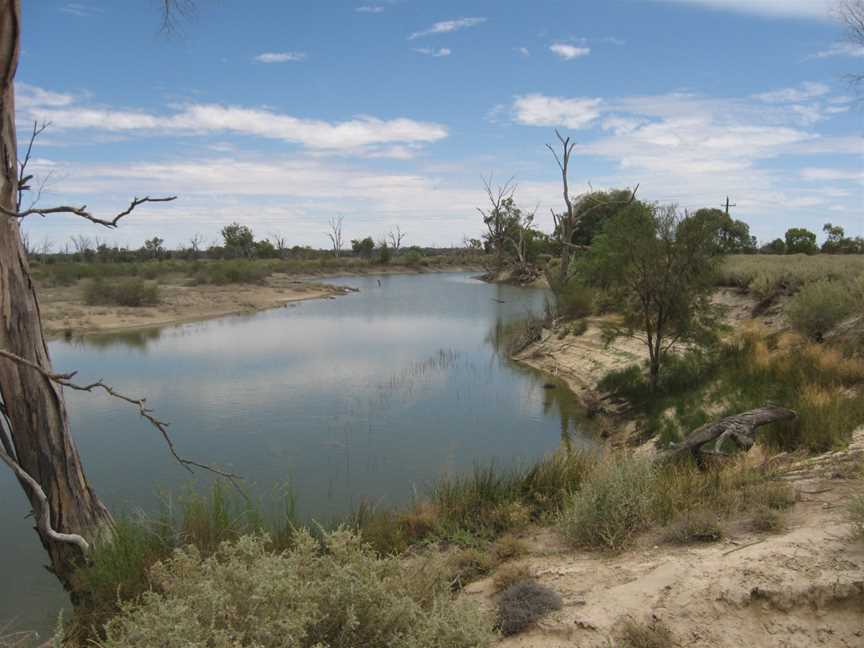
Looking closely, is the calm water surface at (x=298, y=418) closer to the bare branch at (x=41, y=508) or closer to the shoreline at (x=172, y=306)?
the bare branch at (x=41, y=508)

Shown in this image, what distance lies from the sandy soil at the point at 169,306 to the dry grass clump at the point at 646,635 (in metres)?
28.8

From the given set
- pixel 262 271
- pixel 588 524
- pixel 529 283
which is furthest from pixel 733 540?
pixel 262 271

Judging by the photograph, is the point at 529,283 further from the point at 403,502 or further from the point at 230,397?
the point at 403,502

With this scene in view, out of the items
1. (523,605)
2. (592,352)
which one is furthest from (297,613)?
(592,352)

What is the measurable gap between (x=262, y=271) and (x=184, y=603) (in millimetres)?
57614

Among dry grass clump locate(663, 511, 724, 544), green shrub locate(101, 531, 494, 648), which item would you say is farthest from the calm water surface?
dry grass clump locate(663, 511, 724, 544)

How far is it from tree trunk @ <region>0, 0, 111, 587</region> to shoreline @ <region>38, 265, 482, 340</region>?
2467 cm

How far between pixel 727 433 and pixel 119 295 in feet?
117

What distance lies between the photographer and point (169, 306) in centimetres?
3606


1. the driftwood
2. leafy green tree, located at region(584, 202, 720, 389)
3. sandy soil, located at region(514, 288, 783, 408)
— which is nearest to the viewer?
the driftwood

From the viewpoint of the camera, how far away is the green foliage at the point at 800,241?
1975 inches

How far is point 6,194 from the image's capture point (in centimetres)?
435

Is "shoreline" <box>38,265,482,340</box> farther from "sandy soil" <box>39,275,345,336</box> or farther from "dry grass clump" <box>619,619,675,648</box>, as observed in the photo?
"dry grass clump" <box>619,619,675,648</box>

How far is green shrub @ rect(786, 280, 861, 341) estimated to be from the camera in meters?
12.8
